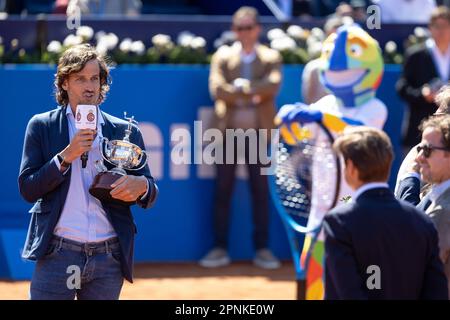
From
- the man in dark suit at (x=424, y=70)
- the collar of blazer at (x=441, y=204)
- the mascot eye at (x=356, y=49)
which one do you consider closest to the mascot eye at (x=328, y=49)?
the mascot eye at (x=356, y=49)

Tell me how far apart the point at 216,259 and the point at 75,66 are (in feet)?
15.7

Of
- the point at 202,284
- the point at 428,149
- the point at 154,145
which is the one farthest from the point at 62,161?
the point at 154,145

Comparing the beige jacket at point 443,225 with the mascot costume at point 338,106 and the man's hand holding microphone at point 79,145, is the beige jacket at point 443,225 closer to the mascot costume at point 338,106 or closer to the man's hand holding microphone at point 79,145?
the man's hand holding microphone at point 79,145

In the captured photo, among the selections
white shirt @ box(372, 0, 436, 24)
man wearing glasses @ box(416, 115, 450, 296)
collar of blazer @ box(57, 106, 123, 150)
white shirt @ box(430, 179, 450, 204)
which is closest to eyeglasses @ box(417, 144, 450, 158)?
man wearing glasses @ box(416, 115, 450, 296)

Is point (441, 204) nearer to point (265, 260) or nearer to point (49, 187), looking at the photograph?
point (49, 187)

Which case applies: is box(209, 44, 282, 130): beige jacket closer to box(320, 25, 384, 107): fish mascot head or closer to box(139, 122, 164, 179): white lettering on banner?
box(139, 122, 164, 179): white lettering on banner

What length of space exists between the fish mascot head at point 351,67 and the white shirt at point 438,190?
→ 240 centimetres

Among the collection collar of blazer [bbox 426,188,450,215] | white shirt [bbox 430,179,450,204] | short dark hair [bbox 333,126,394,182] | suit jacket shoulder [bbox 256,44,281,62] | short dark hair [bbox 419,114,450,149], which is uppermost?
suit jacket shoulder [bbox 256,44,281,62]

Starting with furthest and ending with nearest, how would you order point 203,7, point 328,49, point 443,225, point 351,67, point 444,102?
point 203,7 < point 328,49 < point 351,67 < point 444,102 < point 443,225

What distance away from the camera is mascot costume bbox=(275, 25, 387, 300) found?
5906mm

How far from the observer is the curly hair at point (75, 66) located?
14.3ft

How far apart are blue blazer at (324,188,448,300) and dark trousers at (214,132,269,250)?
17.2 feet

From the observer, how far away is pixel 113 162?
426 cm
